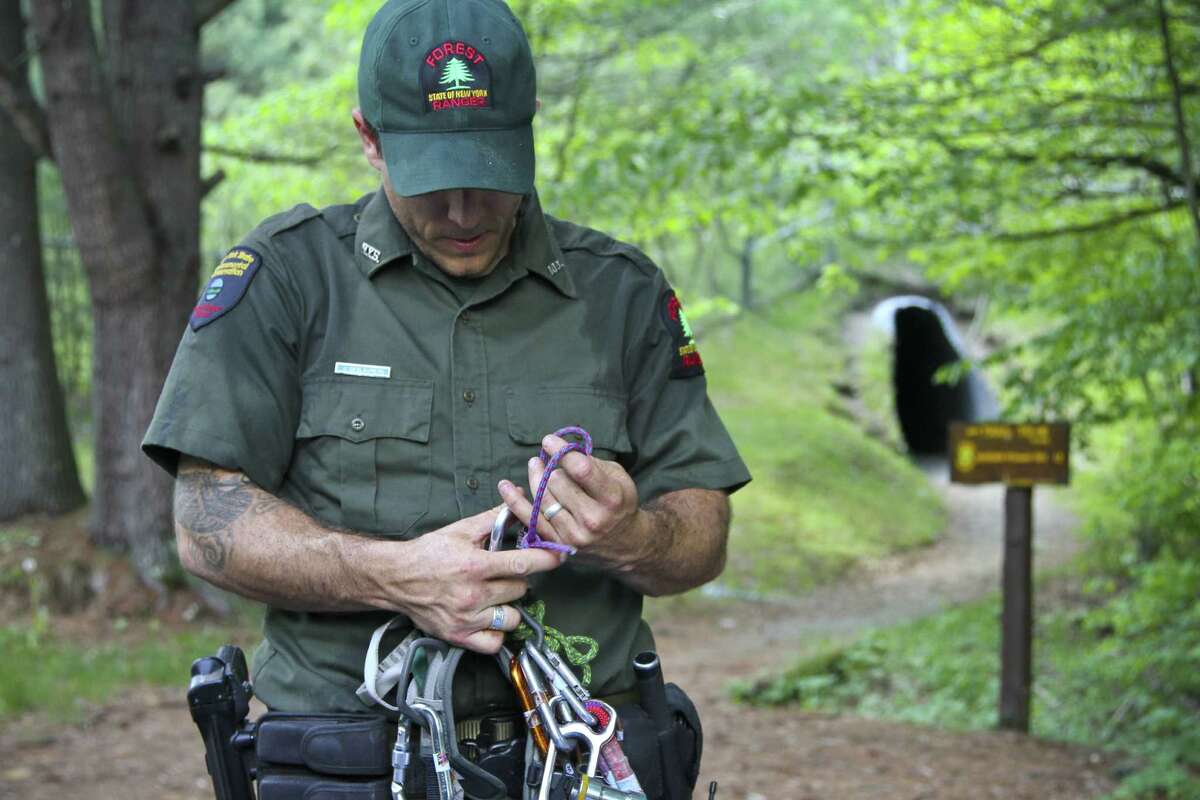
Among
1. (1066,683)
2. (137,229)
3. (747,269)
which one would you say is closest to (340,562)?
(137,229)

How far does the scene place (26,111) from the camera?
812 centimetres

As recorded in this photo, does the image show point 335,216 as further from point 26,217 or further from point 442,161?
point 26,217

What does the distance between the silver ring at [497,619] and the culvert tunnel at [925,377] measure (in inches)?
816

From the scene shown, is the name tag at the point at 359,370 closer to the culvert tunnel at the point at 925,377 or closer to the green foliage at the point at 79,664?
the green foliage at the point at 79,664

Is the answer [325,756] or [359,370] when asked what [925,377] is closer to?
[359,370]

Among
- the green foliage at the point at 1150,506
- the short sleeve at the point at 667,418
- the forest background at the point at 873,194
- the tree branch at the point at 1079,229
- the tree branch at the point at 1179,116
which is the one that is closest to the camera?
the short sleeve at the point at 667,418

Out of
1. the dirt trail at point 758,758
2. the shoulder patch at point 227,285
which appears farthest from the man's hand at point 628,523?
the dirt trail at point 758,758

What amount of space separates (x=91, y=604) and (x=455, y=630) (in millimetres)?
7487

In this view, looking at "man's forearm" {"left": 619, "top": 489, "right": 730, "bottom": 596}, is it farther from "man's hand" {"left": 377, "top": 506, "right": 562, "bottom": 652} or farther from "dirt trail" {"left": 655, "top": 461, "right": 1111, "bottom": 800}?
"dirt trail" {"left": 655, "top": 461, "right": 1111, "bottom": 800}

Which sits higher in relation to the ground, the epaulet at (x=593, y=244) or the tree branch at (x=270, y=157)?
the tree branch at (x=270, y=157)

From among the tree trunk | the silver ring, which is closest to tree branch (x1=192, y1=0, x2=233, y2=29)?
the silver ring

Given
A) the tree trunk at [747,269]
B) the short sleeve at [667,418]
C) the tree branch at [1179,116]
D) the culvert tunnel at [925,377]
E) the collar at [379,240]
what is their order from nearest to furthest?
the collar at [379,240] → the short sleeve at [667,418] → the tree branch at [1179,116] → the culvert tunnel at [925,377] → the tree trunk at [747,269]

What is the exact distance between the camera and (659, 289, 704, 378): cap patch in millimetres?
2525

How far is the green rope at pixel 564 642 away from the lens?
213cm
